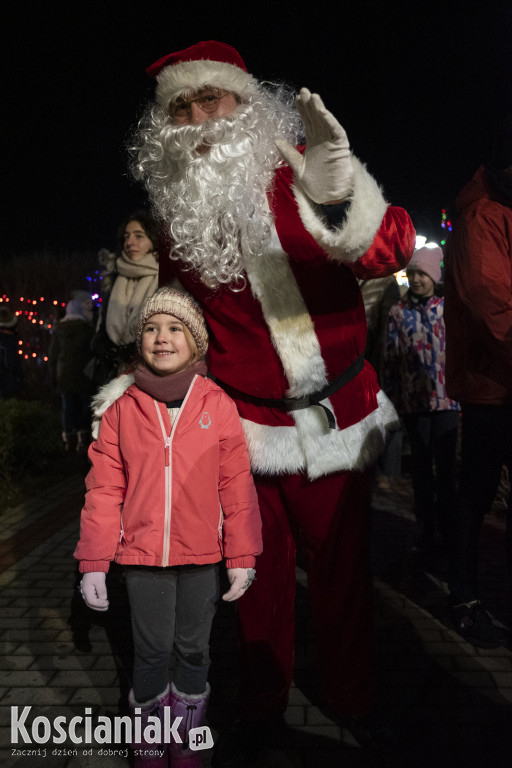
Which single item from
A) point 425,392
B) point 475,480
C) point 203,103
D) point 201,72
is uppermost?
point 201,72

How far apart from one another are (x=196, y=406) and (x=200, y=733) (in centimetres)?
117

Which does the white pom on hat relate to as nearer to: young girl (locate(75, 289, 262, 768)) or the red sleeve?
young girl (locate(75, 289, 262, 768))

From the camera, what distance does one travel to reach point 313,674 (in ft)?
8.91

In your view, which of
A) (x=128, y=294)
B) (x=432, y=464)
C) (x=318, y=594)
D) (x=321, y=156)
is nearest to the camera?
(x=321, y=156)

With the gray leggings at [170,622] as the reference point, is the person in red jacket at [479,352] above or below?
above

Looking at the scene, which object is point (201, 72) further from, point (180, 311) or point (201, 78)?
point (180, 311)

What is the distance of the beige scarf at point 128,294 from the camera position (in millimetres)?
3711

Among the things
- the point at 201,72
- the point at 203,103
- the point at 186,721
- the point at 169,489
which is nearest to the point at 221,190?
the point at 203,103

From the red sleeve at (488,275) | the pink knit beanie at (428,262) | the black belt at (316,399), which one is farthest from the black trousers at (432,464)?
the black belt at (316,399)

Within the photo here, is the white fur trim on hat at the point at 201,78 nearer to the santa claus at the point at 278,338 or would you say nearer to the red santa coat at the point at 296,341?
the santa claus at the point at 278,338

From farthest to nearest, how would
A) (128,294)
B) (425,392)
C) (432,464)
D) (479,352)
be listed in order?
1. (432,464)
2. (425,392)
3. (128,294)
4. (479,352)

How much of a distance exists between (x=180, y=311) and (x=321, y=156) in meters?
0.72

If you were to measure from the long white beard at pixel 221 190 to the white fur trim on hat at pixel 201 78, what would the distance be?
11cm

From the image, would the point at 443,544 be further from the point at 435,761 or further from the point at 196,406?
the point at 196,406
